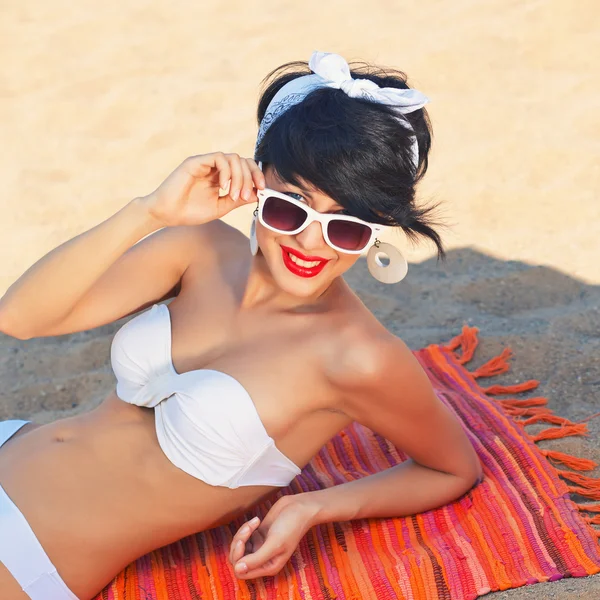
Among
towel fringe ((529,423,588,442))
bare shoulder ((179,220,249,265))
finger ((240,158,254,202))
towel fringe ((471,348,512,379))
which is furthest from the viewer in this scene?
towel fringe ((471,348,512,379))

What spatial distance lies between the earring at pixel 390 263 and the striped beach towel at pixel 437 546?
2.53 ft

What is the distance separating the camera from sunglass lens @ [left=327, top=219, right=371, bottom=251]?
7.38 ft

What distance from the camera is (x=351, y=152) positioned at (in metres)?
2.23

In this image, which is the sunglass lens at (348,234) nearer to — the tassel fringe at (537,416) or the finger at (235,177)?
the finger at (235,177)

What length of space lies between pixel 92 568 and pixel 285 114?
135 cm

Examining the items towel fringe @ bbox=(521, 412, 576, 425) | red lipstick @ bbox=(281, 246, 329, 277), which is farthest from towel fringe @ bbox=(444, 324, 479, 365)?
red lipstick @ bbox=(281, 246, 329, 277)

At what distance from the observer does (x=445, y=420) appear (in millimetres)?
2467

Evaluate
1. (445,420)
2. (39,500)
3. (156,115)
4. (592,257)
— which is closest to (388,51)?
(156,115)

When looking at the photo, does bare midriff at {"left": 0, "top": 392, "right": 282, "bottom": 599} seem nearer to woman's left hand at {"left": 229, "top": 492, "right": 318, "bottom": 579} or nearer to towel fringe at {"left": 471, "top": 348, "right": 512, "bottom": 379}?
woman's left hand at {"left": 229, "top": 492, "right": 318, "bottom": 579}

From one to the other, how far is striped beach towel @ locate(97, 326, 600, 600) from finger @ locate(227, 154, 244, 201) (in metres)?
1.10

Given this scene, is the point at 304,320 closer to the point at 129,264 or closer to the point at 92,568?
the point at 129,264

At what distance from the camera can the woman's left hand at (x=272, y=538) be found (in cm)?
222

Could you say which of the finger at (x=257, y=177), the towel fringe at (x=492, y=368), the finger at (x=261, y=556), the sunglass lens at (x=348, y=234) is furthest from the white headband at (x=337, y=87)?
the towel fringe at (x=492, y=368)

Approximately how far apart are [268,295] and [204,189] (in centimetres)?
39
